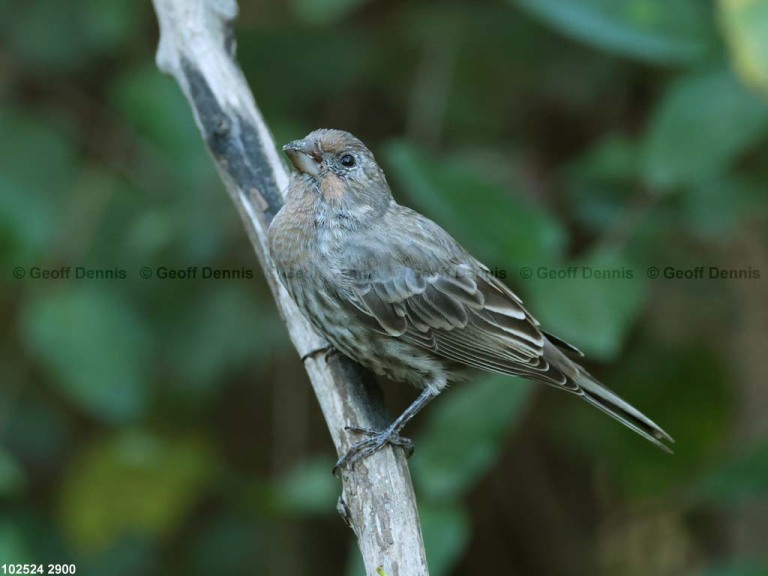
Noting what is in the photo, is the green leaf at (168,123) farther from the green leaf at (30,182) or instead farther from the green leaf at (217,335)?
the green leaf at (217,335)

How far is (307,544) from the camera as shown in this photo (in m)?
5.08

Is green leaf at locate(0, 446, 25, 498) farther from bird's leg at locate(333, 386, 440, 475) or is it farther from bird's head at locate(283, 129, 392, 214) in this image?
bird's head at locate(283, 129, 392, 214)

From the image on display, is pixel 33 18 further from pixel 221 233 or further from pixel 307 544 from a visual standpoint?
pixel 307 544

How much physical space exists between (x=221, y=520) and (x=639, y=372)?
2.09 m

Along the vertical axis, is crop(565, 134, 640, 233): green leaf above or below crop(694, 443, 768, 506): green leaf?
above

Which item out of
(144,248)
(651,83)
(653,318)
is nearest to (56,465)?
(144,248)

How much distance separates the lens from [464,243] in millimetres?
4047

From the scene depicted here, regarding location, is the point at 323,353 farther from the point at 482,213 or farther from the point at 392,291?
the point at 482,213

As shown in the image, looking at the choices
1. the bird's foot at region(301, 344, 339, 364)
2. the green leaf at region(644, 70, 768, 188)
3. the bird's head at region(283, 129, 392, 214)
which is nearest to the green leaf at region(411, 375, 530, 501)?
the bird's foot at region(301, 344, 339, 364)

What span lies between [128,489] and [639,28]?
110 inches

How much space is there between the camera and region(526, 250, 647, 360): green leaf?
3.24 meters

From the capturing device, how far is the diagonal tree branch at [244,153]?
3.06 metres

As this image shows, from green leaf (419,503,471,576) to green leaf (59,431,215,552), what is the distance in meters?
1.30

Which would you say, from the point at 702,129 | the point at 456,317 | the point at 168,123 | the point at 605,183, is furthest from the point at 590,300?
the point at 168,123
